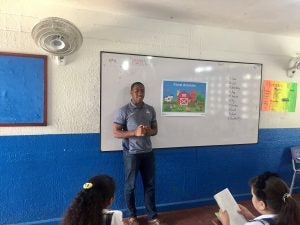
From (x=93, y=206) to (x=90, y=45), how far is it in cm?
184

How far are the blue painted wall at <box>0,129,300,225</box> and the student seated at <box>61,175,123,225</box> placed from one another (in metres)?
1.44

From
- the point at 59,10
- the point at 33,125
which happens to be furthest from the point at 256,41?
the point at 33,125

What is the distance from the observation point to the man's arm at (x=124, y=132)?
7.94 ft

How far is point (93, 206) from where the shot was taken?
1.13m

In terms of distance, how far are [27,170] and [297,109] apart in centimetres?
349

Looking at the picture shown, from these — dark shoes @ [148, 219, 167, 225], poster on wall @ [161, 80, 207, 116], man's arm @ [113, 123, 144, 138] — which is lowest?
dark shoes @ [148, 219, 167, 225]

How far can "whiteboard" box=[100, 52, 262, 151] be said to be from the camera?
269cm

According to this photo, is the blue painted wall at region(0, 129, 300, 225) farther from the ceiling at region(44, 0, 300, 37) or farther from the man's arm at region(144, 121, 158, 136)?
the ceiling at region(44, 0, 300, 37)

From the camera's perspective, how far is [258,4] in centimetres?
231

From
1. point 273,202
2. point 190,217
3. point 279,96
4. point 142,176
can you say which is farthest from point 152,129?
point 279,96

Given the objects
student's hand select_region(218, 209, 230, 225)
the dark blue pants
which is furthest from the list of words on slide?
student's hand select_region(218, 209, 230, 225)

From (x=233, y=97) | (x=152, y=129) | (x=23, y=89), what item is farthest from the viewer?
(x=233, y=97)

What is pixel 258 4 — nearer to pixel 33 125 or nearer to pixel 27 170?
pixel 33 125

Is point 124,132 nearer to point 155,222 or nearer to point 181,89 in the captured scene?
point 181,89
